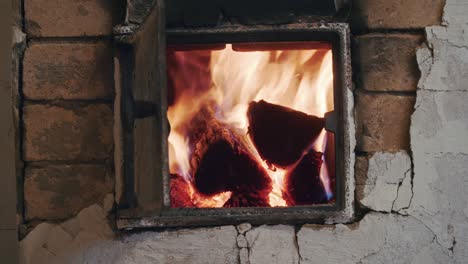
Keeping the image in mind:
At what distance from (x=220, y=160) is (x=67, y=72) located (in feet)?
2.01

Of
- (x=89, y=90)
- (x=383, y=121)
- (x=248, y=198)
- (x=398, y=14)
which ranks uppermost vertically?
(x=398, y=14)

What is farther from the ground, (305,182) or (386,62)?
(386,62)

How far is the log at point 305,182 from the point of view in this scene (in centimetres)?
226

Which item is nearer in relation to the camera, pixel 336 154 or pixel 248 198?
pixel 336 154

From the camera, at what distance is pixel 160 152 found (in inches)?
68.3

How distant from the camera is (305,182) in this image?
2.26 m

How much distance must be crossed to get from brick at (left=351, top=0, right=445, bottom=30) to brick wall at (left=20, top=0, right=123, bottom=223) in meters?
0.84

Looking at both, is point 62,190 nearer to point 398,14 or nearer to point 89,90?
point 89,90

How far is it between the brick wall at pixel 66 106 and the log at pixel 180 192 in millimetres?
228

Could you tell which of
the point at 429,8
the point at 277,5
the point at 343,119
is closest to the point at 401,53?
the point at 429,8

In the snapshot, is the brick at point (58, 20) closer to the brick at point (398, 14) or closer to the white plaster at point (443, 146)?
the brick at point (398, 14)

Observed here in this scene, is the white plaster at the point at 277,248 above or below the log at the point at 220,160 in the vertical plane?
below

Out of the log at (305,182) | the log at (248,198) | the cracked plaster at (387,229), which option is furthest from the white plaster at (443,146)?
the log at (248,198)

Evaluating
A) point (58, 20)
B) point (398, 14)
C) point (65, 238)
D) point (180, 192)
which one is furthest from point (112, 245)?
point (398, 14)
